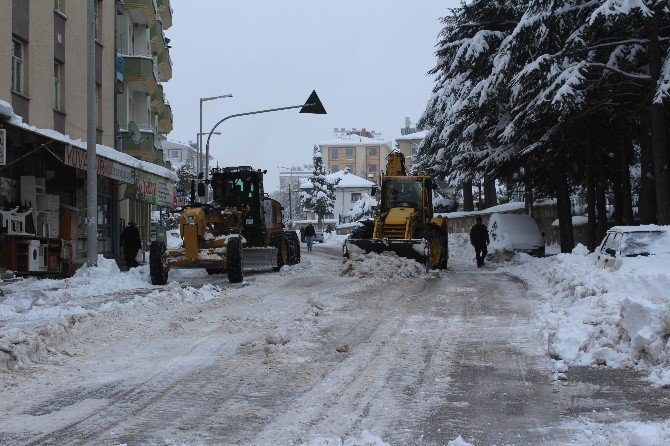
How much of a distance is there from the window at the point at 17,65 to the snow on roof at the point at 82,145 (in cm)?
191

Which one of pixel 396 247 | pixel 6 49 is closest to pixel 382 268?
pixel 396 247

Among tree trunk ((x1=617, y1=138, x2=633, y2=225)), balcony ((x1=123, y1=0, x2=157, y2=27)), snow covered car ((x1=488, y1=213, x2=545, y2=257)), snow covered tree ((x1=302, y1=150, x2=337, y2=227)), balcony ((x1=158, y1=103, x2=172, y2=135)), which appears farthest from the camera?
snow covered tree ((x1=302, y1=150, x2=337, y2=227))

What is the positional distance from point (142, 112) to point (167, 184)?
822cm

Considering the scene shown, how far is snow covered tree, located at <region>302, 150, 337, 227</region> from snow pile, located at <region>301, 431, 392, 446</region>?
8978 centimetres

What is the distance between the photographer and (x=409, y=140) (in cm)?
13212

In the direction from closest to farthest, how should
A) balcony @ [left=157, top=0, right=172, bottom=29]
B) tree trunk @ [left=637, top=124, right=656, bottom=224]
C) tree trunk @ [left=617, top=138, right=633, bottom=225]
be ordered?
tree trunk @ [left=637, top=124, right=656, bottom=224], tree trunk @ [left=617, top=138, right=633, bottom=225], balcony @ [left=157, top=0, right=172, bottom=29]

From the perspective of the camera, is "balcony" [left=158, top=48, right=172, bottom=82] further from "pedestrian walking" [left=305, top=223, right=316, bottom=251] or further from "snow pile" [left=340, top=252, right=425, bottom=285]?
"snow pile" [left=340, top=252, right=425, bottom=285]

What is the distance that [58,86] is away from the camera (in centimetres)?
2352

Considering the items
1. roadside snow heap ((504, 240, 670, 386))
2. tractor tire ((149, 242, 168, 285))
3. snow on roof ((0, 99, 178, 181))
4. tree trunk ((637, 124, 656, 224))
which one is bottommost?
roadside snow heap ((504, 240, 670, 386))

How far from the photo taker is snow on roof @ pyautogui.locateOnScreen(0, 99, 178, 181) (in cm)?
1554

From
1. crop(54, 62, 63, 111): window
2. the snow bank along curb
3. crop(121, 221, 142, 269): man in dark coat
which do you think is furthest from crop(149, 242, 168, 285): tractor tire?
crop(54, 62, 63, 111): window

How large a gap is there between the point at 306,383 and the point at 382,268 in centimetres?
1236

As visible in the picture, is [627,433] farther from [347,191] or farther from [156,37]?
[347,191]

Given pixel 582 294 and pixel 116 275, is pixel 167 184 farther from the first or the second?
pixel 582 294
